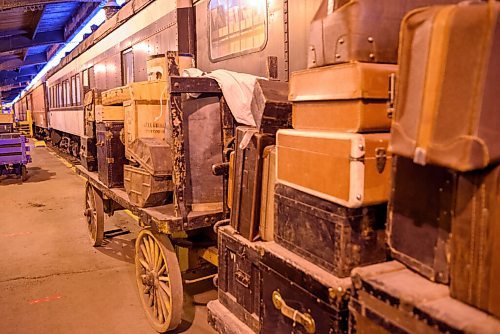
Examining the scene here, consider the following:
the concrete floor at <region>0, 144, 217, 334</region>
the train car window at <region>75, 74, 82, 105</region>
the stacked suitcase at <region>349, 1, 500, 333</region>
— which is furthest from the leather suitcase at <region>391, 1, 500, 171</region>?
the train car window at <region>75, 74, 82, 105</region>

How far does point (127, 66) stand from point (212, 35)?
362 centimetres

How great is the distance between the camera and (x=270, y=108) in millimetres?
2438

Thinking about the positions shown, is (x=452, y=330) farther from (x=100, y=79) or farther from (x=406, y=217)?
(x=100, y=79)

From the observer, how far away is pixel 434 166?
145cm

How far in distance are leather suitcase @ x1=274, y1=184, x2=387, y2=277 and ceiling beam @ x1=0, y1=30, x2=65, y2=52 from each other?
17.4 metres

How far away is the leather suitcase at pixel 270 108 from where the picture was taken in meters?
2.44

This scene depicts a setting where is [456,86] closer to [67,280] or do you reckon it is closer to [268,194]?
[268,194]

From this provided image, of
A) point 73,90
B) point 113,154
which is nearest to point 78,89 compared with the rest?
point 73,90

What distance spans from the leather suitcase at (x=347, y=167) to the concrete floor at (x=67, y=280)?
7.82 ft

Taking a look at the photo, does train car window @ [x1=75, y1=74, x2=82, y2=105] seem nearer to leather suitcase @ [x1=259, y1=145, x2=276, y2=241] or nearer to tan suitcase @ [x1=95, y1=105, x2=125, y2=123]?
tan suitcase @ [x1=95, y1=105, x2=125, y2=123]

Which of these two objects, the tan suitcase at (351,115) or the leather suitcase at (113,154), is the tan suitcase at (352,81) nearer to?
the tan suitcase at (351,115)

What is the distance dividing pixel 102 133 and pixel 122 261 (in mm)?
1677

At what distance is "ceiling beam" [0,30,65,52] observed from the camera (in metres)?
16.2

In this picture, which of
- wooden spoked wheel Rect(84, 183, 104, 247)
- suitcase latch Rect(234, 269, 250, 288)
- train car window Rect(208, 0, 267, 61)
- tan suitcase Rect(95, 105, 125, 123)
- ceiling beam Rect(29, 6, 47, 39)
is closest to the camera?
suitcase latch Rect(234, 269, 250, 288)
